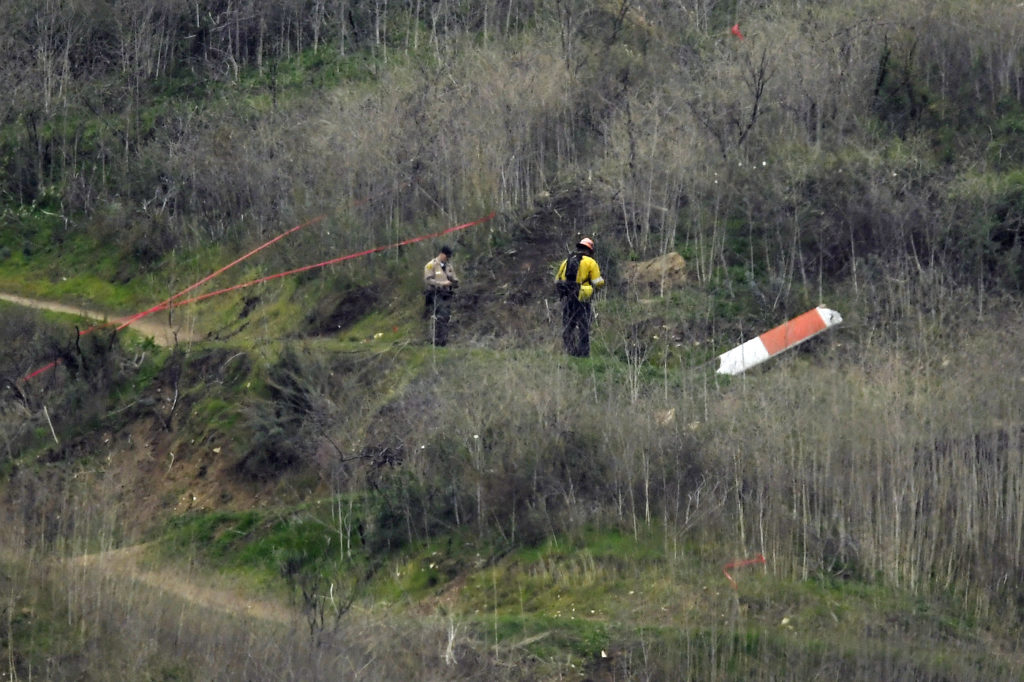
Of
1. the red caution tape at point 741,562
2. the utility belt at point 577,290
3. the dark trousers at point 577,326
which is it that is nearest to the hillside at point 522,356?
the red caution tape at point 741,562

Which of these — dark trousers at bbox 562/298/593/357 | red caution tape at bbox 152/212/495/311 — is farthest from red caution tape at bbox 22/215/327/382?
dark trousers at bbox 562/298/593/357

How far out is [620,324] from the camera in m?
19.2

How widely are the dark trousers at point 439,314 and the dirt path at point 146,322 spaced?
144 inches

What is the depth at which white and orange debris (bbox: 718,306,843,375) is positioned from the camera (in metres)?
18.0

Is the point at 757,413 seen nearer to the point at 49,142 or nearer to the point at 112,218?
the point at 112,218

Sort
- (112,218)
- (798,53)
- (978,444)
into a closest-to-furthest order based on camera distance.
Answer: (978,444)
(798,53)
(112,218)

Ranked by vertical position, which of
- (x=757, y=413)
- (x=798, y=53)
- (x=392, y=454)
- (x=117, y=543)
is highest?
(x=798, y=53)

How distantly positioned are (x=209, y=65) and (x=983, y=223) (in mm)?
15965

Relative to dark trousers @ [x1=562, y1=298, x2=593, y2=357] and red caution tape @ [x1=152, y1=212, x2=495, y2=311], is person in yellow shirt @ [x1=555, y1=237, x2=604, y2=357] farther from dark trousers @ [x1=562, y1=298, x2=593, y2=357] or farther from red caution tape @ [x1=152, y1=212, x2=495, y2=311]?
red caution tape @ [x1=152, y1=212, x2=495, y2=311]

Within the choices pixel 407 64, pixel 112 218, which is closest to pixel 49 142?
pixel 112 218

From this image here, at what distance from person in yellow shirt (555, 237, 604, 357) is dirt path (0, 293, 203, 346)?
5.52 metres

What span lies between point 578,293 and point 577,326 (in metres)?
0.51

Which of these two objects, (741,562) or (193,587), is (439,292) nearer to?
(193,587)

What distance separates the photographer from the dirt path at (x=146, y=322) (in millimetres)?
22156
